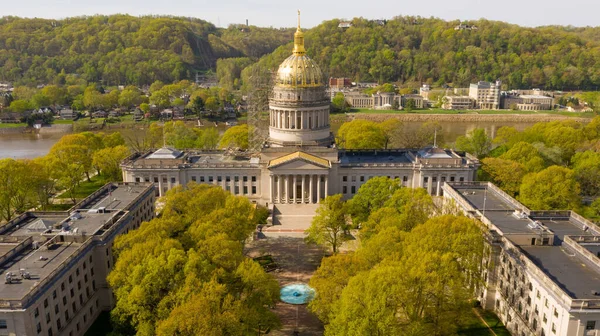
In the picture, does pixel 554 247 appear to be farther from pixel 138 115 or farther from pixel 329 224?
pixel 138 115

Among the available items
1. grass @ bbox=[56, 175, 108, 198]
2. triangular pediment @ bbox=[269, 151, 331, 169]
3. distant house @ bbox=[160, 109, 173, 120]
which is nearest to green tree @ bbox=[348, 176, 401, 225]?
triangular pediment @ bbox=[269, 151, 331, 169]

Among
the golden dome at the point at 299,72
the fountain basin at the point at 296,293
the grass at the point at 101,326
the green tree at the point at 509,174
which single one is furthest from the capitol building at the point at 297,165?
the grass at the point at 101,326

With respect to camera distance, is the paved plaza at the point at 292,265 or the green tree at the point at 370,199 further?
the green tree at the point at 370,199

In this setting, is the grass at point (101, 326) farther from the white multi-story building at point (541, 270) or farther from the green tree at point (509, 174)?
the green tree at point (509, 174)

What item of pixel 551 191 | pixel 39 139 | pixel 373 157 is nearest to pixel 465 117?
pixel 373 157

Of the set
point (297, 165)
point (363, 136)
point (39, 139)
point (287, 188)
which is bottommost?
point (39, 139)

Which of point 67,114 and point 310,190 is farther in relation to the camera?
point 67,114

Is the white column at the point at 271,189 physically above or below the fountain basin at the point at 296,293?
above
